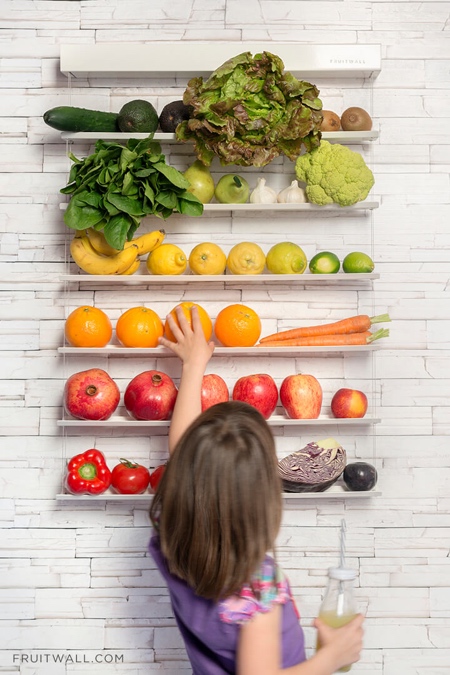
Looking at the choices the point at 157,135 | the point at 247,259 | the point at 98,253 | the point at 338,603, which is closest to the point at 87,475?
the point at 98,253

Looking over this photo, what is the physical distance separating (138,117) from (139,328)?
61cm

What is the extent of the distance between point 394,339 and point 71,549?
3.93 feet

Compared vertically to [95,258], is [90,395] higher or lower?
lower

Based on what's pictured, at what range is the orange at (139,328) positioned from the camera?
2018 mm

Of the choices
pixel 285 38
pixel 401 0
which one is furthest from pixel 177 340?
pixel 401 0

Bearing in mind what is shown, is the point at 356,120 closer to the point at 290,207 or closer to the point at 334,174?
the point at 334,174

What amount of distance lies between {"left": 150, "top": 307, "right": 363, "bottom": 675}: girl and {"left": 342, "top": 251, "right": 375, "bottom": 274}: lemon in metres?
1.04

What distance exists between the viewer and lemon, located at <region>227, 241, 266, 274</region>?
2.04 metres

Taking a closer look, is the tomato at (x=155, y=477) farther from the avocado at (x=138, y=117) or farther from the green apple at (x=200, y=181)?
the avocado at (x=138, y=117)

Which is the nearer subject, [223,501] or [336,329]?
[223,501]

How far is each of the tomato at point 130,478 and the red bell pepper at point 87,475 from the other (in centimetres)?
3

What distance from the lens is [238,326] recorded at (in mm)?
2008

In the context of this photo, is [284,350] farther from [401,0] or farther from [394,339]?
[401,0]

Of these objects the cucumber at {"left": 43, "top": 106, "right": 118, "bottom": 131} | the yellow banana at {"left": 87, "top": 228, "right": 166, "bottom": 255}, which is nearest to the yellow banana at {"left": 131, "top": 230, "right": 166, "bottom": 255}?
the yellow banana at {"left": 87, "top": 228, "right": 166, "bottom": 255}
